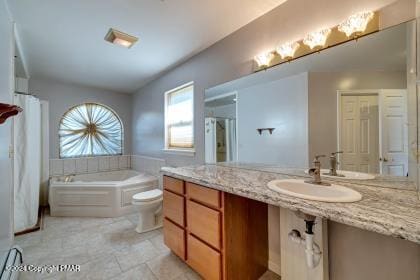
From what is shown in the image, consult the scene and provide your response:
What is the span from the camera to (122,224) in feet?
8.75

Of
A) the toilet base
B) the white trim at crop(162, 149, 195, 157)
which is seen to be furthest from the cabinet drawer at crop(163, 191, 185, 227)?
the white trim at crop(162, 149, 195, 157)

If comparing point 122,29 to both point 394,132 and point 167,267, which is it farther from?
point 394,132

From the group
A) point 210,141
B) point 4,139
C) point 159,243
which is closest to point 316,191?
point 210,141

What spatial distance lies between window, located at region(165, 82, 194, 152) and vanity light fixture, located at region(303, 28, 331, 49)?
1656mm

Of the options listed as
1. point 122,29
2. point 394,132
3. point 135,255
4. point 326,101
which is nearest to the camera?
point 394,132

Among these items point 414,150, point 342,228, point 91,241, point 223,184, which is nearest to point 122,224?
point 91,241

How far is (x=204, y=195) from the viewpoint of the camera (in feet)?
4.92

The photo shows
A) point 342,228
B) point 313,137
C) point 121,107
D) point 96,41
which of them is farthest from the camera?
point 121,107

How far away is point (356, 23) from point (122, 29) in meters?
2.14

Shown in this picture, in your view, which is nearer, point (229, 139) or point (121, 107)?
point (229, 139)

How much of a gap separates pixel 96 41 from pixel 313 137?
8.64ft

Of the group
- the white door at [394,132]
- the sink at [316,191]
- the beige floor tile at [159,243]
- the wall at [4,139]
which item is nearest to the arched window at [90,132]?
the wall at [4,139]

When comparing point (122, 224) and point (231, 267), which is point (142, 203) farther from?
point (231, 267)

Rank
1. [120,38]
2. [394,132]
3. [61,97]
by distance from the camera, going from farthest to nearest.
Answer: [61,97]
[120,38]
[394,132]
